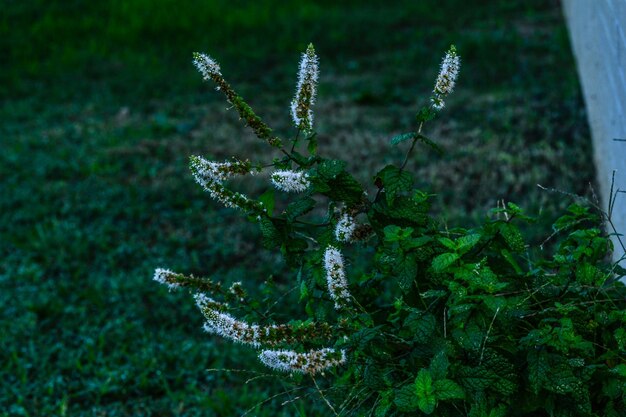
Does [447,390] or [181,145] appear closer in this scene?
[447,390]

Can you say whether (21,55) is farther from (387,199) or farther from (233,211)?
(387,199)

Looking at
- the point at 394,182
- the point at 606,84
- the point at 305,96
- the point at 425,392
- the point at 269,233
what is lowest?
the point at 606,84

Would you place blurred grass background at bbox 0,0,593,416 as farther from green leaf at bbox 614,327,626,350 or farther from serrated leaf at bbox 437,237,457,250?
green leaf at bbox 614,327,626,350

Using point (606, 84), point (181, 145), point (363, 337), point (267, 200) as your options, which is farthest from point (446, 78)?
point (181, 145)

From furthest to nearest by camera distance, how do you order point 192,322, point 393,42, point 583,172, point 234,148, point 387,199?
point 393,42
point 234,148
point 583,172
point 192,322
point 387,199

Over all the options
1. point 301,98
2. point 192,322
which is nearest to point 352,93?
point 192,322

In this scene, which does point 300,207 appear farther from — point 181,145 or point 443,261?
point 181,145

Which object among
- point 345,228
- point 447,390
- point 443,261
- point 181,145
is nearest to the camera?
point 447,390

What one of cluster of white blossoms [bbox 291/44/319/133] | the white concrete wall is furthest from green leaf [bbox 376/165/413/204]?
the white concrete wall

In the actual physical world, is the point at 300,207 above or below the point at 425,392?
above
